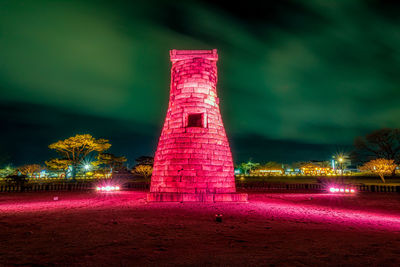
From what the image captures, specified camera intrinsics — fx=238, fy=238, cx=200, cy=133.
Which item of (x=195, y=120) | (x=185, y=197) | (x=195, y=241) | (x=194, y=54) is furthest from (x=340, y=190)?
(x=195, y=241)

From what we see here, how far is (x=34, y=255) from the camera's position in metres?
4.40

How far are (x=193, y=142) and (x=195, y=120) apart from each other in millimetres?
1959

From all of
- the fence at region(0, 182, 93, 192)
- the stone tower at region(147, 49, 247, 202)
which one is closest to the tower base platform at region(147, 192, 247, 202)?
the stone tower at region(147, 49, 247, 202)

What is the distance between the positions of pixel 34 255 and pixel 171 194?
8210mm

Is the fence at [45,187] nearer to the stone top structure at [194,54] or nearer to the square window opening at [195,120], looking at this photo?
the square window opening at [195,120]

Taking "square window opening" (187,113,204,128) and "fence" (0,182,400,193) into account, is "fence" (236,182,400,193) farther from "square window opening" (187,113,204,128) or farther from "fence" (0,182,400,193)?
"square window opening" (187,113,204,128)

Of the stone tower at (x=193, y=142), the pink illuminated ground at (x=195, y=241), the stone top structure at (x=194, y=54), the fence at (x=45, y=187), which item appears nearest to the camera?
the pink illuminated ground at (x=195, y=241)

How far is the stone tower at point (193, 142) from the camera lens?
42.6 ft

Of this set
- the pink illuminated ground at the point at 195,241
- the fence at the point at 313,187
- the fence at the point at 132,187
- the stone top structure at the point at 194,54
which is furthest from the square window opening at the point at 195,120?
the fence at the point at 313,187

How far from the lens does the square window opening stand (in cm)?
1452

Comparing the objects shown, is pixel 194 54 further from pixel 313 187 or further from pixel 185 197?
pixel 313 187

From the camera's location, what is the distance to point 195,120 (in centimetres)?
1496

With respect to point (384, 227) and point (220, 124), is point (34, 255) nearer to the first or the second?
point (384, 227)

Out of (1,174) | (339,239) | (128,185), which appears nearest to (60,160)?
(128,185)
